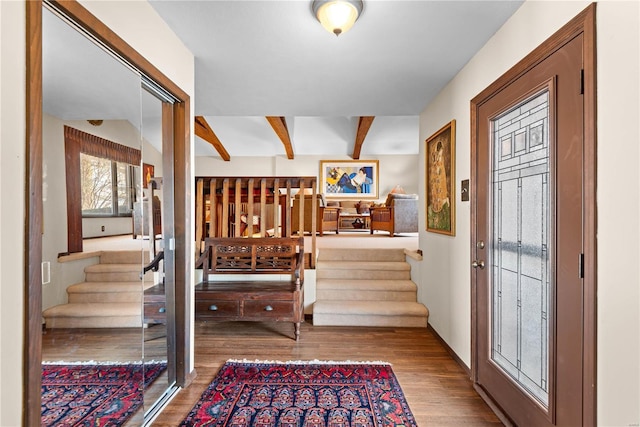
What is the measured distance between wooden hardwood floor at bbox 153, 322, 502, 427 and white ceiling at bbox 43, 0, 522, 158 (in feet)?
6.77

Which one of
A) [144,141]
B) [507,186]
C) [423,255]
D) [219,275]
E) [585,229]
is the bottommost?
[219,275]

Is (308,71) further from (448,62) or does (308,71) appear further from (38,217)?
(38,217)

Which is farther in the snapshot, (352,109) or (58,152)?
(352,109)

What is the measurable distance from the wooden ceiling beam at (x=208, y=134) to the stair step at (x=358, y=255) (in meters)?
3.84

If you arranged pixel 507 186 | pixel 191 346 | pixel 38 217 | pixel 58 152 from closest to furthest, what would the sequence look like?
pixel 38 217 < pixel 58 152 < pixel 507 186 < pixel 191 346

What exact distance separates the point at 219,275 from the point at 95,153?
2.24 meters

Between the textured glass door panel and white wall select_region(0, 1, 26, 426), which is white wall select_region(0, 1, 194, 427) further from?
the textured glass door panel

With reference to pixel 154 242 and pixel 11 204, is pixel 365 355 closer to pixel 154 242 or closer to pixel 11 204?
pixel 154 242

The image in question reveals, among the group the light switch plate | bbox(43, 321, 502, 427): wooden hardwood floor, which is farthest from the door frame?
the light switch plate

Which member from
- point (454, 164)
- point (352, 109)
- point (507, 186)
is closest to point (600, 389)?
point (507, 186)

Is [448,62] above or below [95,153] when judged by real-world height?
above

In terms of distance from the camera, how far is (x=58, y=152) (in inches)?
53.2

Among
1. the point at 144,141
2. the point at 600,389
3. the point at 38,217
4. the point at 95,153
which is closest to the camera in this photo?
the point at 38,217

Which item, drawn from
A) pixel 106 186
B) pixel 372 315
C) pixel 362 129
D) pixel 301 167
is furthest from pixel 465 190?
pixel 301 167
